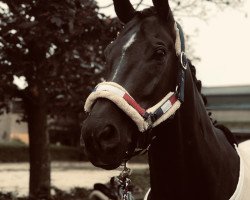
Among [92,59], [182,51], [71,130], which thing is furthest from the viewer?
[71,130]

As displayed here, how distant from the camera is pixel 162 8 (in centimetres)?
346

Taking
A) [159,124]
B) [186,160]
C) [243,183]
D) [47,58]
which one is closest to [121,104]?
[159,124]

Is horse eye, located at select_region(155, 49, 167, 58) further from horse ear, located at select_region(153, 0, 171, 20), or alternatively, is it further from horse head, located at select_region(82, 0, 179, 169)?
horse ear, located at select_region(153, 0, 171, 20)

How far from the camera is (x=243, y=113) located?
45750 mm

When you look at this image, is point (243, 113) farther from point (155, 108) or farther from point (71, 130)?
point (155, 108)

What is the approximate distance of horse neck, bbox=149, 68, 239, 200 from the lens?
3.48 metres

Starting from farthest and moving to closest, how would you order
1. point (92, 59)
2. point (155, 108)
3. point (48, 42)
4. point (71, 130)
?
point (71, 130) < point (92, 59) < point (48, 42) < point (155, 108)

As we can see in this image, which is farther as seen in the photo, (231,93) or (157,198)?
(231,93)

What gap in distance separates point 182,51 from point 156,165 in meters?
0.80

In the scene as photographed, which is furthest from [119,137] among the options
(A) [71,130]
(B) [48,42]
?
(A) [71,130]

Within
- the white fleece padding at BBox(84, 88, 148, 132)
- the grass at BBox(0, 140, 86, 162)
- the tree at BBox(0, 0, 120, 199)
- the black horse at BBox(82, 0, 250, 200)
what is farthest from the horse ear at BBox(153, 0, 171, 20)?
the grass at BBox(0, 140, 86, 162)

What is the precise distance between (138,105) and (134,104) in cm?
4

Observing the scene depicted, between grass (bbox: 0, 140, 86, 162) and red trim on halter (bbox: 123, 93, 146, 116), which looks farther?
grass (bbox: 0, 140, 86, 162)

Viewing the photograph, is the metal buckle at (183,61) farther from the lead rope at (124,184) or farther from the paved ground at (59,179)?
the paved ground at (59,179)
